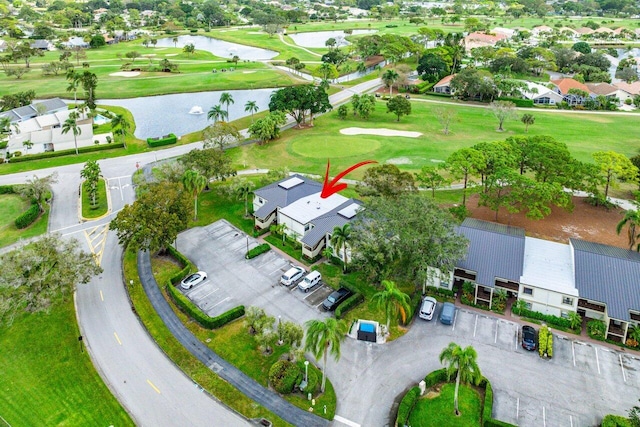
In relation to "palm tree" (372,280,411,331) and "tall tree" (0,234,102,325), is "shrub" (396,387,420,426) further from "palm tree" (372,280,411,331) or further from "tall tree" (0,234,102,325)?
"tall tree" (0,234,102,325)

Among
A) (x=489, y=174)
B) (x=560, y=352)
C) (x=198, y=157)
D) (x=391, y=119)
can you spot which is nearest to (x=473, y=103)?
(x=391, y=119)

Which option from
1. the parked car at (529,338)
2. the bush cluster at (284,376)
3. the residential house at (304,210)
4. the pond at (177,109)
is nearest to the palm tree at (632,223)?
the parked car at (529,338)

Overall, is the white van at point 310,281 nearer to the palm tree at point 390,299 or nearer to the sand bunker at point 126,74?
the palm tree at point 390,299

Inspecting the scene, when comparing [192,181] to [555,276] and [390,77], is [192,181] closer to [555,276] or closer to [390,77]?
[555,276]

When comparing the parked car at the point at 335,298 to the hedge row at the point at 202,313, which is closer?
the hedge row at the point at 202,313

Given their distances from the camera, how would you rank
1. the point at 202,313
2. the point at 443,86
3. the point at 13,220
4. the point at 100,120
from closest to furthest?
the point at 202,313
the point at 13,220
the point at 100,120
the point at 443,86

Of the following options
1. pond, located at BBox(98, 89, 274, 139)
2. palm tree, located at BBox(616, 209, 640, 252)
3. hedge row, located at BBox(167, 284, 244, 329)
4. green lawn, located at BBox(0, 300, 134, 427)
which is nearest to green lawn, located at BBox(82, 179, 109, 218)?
green lawn, located at BBox(0, 300, 134, 427)

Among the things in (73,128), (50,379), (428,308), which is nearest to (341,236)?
(428,308)
